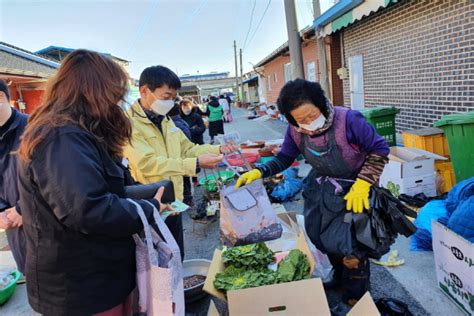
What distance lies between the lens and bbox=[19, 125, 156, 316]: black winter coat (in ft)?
3.90

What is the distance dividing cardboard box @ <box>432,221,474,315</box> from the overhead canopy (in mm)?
4446

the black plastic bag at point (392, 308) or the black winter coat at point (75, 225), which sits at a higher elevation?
the black winter coat at point (75, 225)

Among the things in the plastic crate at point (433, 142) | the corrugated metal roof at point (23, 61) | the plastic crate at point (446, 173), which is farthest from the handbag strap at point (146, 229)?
the corrugated metal roof at point (23, 61)

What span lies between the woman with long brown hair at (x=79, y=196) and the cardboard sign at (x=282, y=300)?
0.79 metres

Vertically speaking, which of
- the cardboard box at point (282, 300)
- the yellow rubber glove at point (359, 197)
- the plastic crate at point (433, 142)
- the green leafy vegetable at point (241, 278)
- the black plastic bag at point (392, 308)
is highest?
the yellow rubber glove at point (359, 197)

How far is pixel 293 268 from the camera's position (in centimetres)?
249

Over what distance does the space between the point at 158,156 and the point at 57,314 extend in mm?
1259

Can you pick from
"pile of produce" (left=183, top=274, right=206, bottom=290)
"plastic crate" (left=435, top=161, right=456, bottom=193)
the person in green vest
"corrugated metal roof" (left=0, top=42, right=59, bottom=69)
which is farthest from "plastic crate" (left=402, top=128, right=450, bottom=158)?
"corrugated metal roof" (left=0, top=42, right=59, bottom=69)

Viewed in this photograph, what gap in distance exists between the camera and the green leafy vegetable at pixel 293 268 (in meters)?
2.43

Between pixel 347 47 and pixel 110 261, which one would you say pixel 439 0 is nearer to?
pixel 347 47

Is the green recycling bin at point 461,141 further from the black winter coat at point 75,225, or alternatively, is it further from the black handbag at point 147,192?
the black winter coat at point 75,225

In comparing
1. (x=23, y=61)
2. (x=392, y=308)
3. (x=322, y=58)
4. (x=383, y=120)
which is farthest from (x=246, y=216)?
(x=23, y=61)

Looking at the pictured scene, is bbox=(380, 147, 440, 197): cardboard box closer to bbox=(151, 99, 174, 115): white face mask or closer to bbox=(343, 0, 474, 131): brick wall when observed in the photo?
bbox=(343, 0, 474, 131): brick wall

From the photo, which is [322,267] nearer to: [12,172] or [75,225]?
[75,225]
